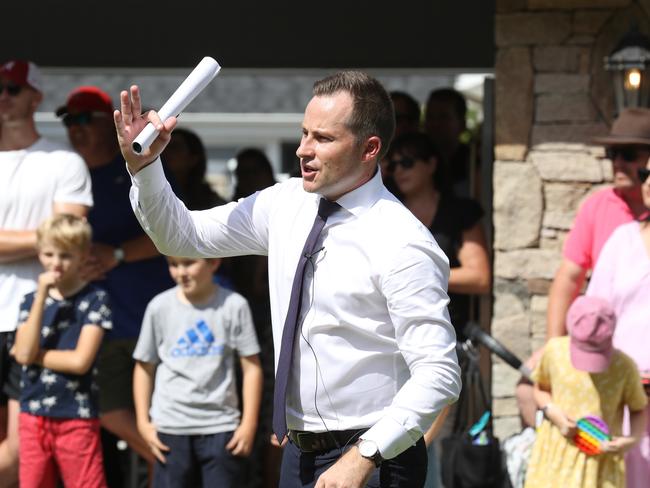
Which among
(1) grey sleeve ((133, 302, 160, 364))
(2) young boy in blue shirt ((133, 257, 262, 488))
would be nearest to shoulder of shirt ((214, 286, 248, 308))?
(2) young boy in blue shirt ((133, 257, 262, 488))

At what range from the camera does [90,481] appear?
531cm

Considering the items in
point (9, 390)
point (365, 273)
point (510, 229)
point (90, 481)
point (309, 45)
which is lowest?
point (90, 481)

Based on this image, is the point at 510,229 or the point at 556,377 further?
the point at 510,229

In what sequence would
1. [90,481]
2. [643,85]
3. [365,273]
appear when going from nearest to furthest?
[365,273], [90,481], [643,85]

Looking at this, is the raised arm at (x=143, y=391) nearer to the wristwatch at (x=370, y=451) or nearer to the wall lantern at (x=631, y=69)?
the wall lantern at (x=631, y=69)

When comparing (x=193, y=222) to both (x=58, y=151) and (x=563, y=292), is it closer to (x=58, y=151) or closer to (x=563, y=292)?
(x=58, y=151)

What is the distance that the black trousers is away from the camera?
3312 millimetres

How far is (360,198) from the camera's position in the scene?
3.38 meters

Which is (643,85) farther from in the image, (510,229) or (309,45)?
(309,45)

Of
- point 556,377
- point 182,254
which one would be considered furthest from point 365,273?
point 556,377

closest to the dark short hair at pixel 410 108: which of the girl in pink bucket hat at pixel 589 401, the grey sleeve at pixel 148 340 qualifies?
the grey sleeve at pixel 148 340

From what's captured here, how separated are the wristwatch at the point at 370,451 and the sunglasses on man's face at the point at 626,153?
2.65m

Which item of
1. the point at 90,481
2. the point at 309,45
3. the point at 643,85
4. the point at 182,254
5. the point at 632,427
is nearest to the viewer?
the point at 182,254

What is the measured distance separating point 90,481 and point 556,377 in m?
1.90
